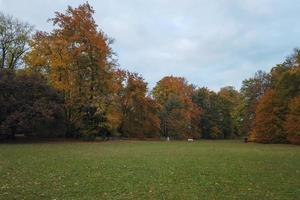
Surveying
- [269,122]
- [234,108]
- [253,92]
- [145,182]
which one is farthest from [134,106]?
[145,182]

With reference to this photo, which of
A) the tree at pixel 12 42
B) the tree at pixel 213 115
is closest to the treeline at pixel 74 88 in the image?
the tree at pixel 12 42

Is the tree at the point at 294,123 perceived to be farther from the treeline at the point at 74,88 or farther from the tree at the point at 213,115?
the tree at the point at 213,115

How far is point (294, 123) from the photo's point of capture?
49.3 meters

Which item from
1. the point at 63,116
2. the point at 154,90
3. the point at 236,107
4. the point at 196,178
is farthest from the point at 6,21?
the point at 236,107

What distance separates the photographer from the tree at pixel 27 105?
41.0m

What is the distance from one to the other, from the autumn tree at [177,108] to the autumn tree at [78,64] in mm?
25004

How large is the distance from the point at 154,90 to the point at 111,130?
105ft

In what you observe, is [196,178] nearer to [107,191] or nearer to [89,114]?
[107,191]

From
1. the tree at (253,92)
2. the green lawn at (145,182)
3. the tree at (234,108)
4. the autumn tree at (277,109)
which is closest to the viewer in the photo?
the green lawn at (145,182)

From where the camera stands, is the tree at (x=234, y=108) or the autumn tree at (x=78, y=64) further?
the tree at (x=234, y=108)

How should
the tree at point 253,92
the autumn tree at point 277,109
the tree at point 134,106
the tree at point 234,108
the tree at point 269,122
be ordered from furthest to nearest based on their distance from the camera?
the tree at point 234,108 → the tree at point 253,92 → the tree at point 134,106 → the tree at point 269,122 → the autumn tree at point 277,109

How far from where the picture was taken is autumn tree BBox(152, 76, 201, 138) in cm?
7625

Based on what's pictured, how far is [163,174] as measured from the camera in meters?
16.3

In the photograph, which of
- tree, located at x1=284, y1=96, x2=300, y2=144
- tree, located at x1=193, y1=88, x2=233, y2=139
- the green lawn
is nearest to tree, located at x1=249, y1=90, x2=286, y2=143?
tree, located at x1=284, y1=96, x2=300, y2=144
